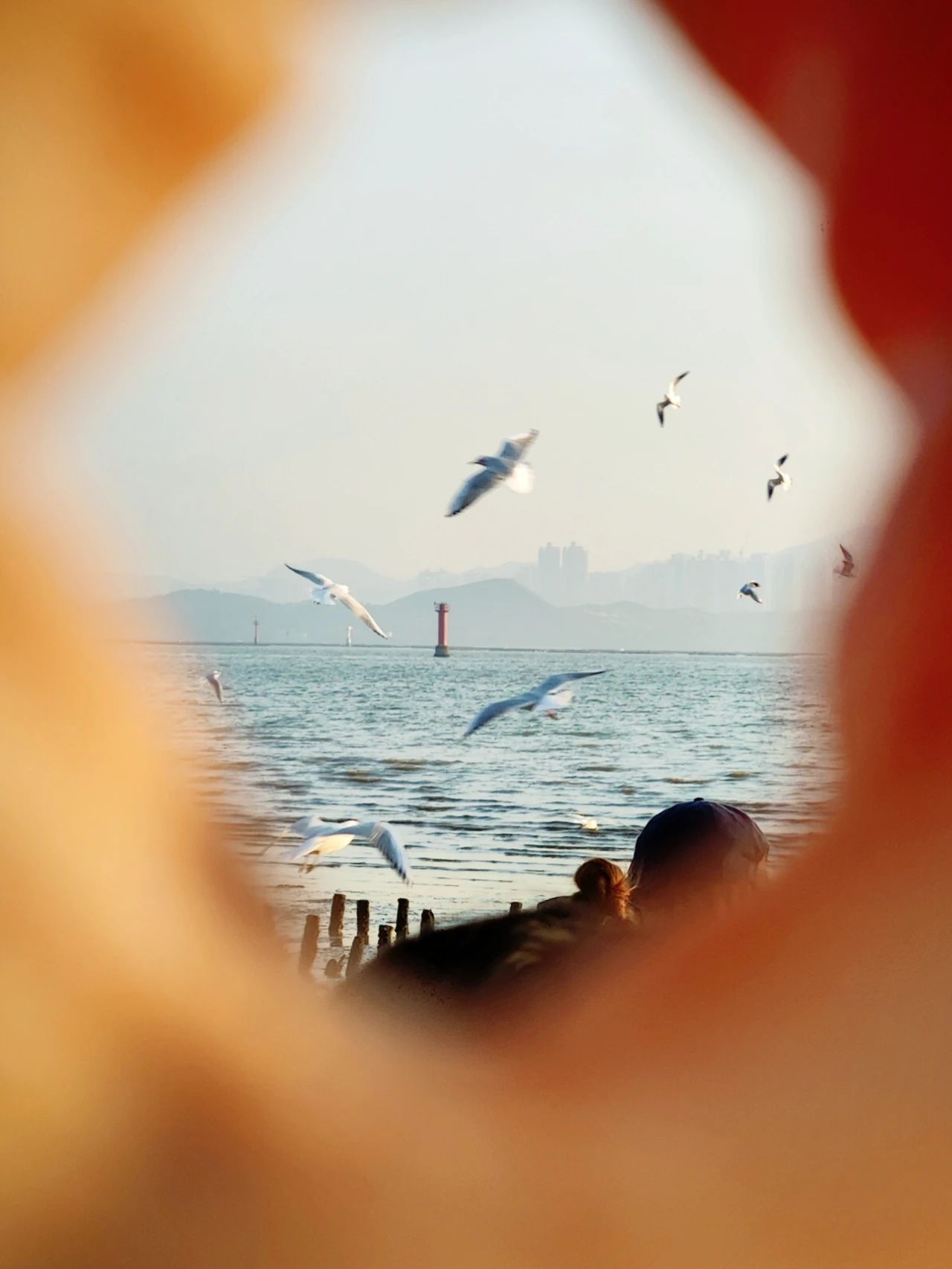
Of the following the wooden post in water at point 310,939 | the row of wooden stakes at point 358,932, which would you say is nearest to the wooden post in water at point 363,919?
the row of wooden stakes at point 358,932

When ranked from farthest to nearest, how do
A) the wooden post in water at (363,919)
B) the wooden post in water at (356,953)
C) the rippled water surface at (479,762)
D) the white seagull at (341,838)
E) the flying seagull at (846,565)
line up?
the rippled water surface at (479,762) < the wooden post in water at (363,919) < the wooden post in water at (356,953) < the white seagull at (341,838) < the flying seagull at (846,565)

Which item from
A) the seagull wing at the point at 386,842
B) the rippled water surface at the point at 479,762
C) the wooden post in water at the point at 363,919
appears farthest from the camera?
the rippled water surface at the point at 479,762

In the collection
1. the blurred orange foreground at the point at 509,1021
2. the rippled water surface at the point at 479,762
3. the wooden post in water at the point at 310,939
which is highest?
the blurred orange foreground at the point at 509,1021

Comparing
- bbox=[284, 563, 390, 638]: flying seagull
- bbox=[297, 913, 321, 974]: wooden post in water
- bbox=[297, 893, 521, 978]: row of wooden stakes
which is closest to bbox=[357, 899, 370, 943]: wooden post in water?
bbox=[297, 893, 521, 978]: row of wooden stakes

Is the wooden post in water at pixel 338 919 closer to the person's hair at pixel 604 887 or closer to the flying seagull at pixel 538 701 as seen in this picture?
the flying seagull at pixel 538 701

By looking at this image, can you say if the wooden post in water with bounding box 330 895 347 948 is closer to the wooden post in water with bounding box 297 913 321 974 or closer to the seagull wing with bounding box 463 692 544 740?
the wooden post in water with bounding box 297 913 321 974

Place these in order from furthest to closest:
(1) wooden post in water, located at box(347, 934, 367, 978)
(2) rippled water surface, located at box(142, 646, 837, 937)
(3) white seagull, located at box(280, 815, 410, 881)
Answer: (2) rippled water surface, located at box(142, 646, 837, 937) → (1) wooden post in water, located at box(347, 934, 367, 978) → (3) white seagull, located at box(280, 815, 410, 881)

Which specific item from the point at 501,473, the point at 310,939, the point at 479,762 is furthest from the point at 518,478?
the point at 479,762

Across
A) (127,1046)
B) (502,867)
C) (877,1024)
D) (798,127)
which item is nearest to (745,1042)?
(877,1024)
